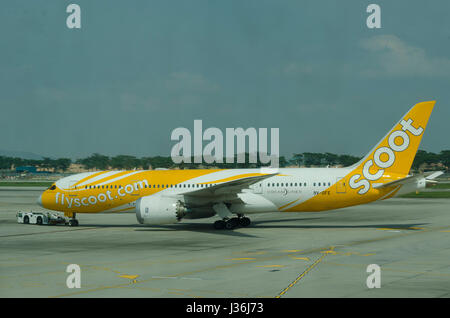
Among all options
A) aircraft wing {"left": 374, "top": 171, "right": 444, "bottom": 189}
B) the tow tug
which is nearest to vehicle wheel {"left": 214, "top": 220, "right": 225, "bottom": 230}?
aircraft wing {"left": 374, "top": 171, "right": 444, "bottom": 189}

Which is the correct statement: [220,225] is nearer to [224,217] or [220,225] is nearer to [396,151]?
[224,217]

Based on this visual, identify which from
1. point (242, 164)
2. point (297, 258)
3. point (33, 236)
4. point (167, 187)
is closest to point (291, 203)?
point (167, 187)

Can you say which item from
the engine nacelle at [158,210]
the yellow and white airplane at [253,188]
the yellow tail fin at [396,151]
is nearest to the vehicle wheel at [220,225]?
the yellow and white airplane at [253,188]

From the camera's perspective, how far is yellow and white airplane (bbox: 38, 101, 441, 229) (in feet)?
110

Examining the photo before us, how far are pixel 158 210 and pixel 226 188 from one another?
15.0ft

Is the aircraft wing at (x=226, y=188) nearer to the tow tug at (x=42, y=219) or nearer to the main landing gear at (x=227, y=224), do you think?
the main landing gear at (x=227, y=224)

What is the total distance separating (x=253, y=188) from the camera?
118ft

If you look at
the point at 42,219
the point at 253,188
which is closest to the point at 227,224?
the point at 253,188

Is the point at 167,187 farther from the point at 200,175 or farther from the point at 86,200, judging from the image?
the point at 86,200

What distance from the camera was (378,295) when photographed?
1487 centimetres

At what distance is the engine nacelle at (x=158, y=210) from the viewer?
107 ft
